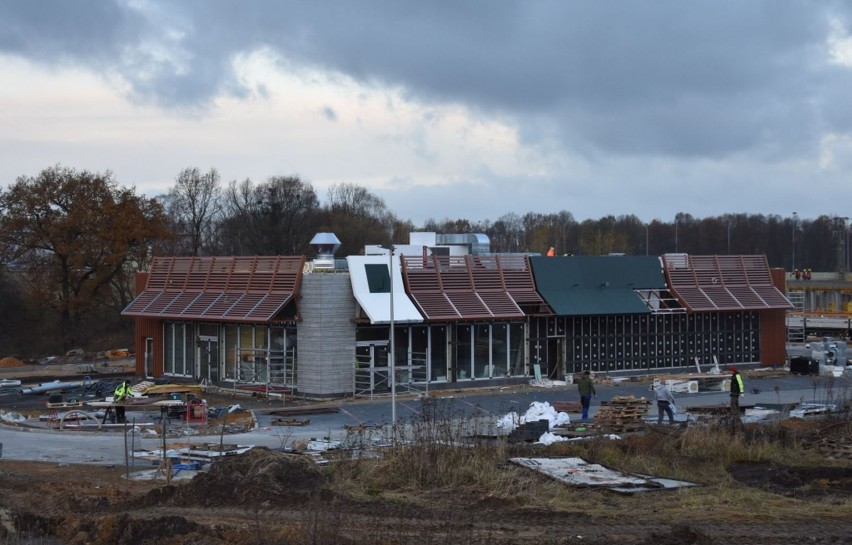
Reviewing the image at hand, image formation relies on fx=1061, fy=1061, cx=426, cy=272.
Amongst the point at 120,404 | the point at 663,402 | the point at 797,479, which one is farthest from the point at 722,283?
the point at 797,479

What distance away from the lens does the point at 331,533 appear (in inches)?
550

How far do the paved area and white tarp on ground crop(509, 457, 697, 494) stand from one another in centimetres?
312

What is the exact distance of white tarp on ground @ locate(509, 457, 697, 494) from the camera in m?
19.1

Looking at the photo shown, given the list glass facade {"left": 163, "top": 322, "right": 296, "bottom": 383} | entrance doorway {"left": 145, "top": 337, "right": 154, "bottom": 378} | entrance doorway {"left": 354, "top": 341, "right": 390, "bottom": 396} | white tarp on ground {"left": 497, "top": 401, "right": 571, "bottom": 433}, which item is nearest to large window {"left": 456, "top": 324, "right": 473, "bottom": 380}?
entrance doorway {"left": 354, "top": 341, "right": 390, "bottom": 396}

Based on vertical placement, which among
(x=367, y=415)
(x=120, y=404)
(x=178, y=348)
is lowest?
(x=367, y=415)

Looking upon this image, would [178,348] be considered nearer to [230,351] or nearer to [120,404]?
[230,351]

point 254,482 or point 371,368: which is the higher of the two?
point 371,368

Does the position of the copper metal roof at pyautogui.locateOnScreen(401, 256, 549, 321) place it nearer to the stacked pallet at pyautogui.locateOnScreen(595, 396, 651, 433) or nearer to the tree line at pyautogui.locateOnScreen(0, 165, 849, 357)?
the stacked pallet at pyautogui.locateOnScreen(595, 396, 651, 433)

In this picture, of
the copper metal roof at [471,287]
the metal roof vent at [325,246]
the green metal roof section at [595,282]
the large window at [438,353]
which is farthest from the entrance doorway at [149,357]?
the green metal roof section at [595,282]

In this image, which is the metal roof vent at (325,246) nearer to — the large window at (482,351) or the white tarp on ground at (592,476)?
the large window at (482,351)

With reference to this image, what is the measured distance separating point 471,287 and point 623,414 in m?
14.4

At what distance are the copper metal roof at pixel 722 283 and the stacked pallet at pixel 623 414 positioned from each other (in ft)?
59.7

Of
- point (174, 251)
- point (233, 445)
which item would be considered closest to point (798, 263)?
point (174, 251)

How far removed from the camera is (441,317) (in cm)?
4091
